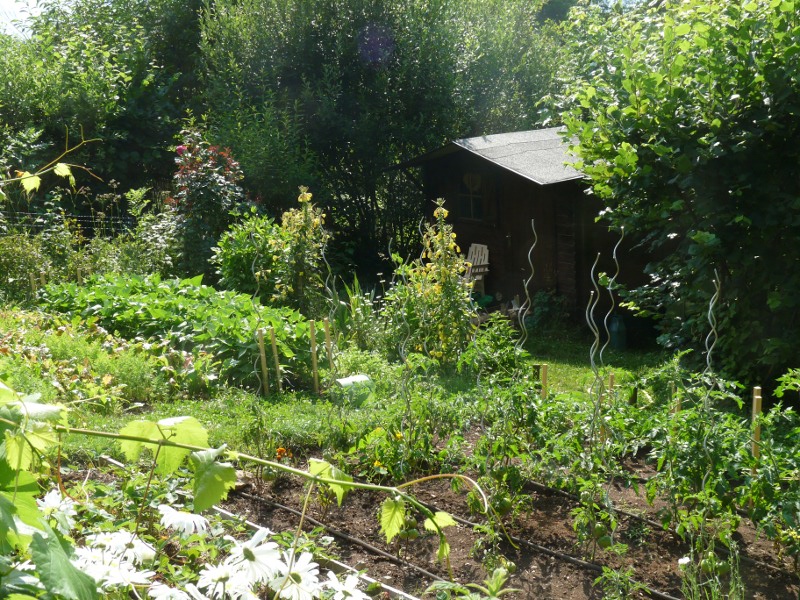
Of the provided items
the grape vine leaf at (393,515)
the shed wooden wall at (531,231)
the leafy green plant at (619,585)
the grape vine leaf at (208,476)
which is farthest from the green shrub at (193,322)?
the grape vine leaf at (208,476)

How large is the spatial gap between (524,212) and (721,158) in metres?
5.21

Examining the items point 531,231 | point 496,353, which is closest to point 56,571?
point 496,353

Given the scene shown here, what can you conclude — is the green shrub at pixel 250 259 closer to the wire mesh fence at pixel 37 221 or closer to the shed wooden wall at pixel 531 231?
the wire mesh fence at pixel 37 221

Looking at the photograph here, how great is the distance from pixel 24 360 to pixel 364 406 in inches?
105

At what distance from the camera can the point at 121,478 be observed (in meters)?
4.34

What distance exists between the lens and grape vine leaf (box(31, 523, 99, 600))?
1.18 m

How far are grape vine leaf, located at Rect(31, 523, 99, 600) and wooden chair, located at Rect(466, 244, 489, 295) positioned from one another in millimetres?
10623

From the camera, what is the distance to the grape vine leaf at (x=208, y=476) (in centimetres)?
134

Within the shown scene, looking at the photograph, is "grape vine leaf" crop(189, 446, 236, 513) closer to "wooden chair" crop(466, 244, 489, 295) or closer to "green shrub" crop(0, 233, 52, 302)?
"green shrub" crop(0, 233, 52, 302)

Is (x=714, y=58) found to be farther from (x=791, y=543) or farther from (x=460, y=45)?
(x=460, y=45)

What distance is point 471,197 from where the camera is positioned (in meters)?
12.3

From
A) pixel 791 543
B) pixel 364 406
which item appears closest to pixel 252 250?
pixel 364 406

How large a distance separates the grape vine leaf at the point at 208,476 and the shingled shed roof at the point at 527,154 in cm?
891

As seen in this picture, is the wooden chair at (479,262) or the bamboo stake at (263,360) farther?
the wooden chair at (479,262)
